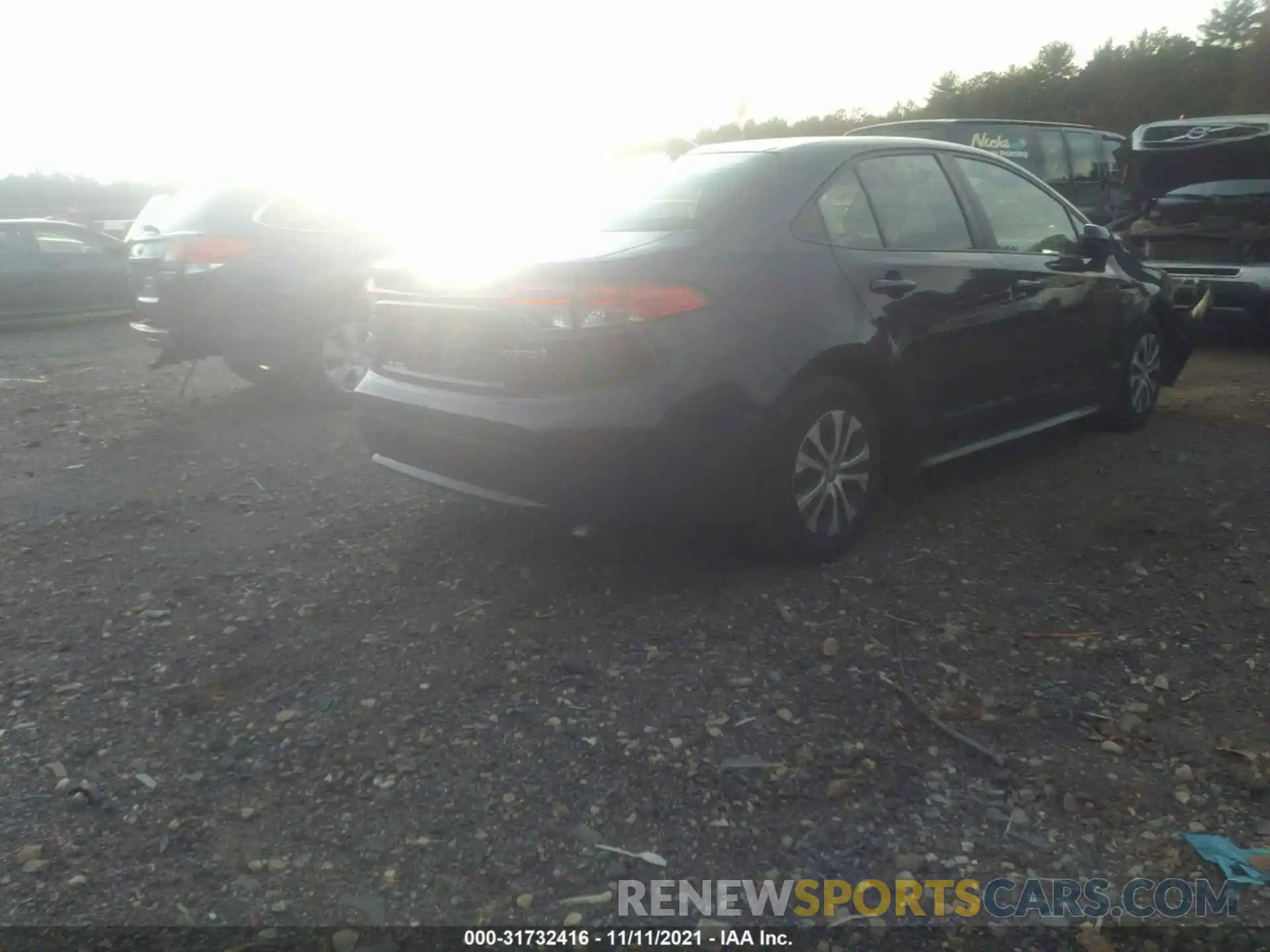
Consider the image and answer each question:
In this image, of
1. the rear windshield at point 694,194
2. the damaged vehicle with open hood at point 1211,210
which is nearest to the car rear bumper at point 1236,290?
the damaged vehicle with open hood at point 1211,210

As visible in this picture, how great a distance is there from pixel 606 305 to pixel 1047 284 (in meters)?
2.63

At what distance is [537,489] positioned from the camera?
155 inches

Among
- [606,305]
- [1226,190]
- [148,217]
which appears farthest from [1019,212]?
[148,217]

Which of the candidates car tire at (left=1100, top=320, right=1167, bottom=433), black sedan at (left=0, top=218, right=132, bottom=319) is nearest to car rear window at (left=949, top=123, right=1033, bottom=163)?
car tire at (left=1100, top=320, right=1167, bottom=433)

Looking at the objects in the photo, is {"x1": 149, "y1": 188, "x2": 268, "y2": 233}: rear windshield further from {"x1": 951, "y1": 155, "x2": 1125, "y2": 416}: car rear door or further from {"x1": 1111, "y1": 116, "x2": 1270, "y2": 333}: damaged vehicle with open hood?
{"x1": 1111, "y1": 116, "x2": 1270, "y2": 333}: damaged vehicle with open hood

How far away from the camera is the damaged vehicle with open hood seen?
28.3ft

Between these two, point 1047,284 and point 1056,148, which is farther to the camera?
point 1056,148

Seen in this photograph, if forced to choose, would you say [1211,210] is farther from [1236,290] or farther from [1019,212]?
[1019,212]

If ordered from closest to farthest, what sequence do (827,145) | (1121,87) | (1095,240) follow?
(827,145) → (1095,240) → (1121,87)

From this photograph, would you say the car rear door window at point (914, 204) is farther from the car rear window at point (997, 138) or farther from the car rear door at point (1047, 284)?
the car rear window at point (997, 138)

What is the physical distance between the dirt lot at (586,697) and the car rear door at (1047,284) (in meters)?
0.53

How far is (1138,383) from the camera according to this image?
20.8 ft

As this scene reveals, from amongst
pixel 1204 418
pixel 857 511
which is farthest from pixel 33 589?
pixel 1204 418

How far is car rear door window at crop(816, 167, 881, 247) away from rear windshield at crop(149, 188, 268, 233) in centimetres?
441
